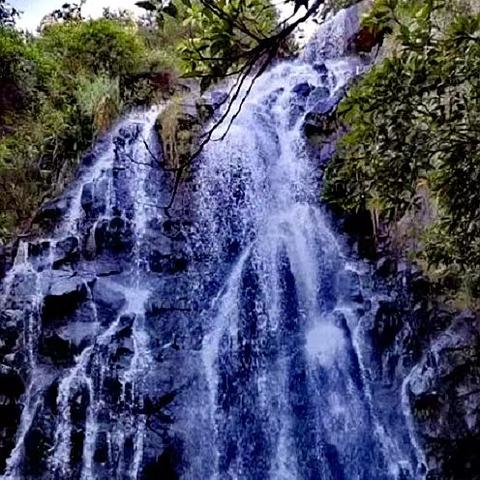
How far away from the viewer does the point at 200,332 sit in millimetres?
6668

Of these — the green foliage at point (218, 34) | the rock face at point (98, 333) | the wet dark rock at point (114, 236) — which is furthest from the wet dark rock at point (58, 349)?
the green foliage at point (218, 34)

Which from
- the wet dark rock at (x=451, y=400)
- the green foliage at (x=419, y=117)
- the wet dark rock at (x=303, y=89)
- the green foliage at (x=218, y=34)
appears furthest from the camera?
the wet dark rock at (x=303, y=89)

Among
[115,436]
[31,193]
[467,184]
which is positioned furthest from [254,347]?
[467,184]

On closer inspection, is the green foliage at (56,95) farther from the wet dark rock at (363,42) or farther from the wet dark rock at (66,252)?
the wet dark rock at (363,42)

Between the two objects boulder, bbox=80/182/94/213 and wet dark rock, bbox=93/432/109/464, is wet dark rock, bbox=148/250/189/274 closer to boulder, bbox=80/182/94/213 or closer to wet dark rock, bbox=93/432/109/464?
boulder, bbox=80/182/94/213

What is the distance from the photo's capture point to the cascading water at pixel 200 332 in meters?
5.86

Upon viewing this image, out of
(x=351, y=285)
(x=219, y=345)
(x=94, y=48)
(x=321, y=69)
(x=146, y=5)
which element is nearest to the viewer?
(x=146, y=5)

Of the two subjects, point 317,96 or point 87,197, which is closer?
point 87,197

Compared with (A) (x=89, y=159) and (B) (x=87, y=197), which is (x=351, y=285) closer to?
(B) (x=87, y=197)

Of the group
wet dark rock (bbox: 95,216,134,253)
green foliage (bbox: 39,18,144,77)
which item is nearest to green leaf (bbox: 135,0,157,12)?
wet dark rock (bbox: 95,216,134,253)

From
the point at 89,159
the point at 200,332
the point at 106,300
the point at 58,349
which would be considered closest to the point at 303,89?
the point at 89,159

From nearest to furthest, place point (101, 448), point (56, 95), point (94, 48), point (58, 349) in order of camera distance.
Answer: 1. point (101, 448)
2. point (58, 349)
3. point (56, 95)
4. point (94, 48)

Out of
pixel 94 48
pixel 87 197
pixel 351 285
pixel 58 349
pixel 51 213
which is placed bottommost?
pixel 58 349

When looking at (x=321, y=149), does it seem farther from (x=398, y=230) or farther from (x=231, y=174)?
(x=398, y=230)
